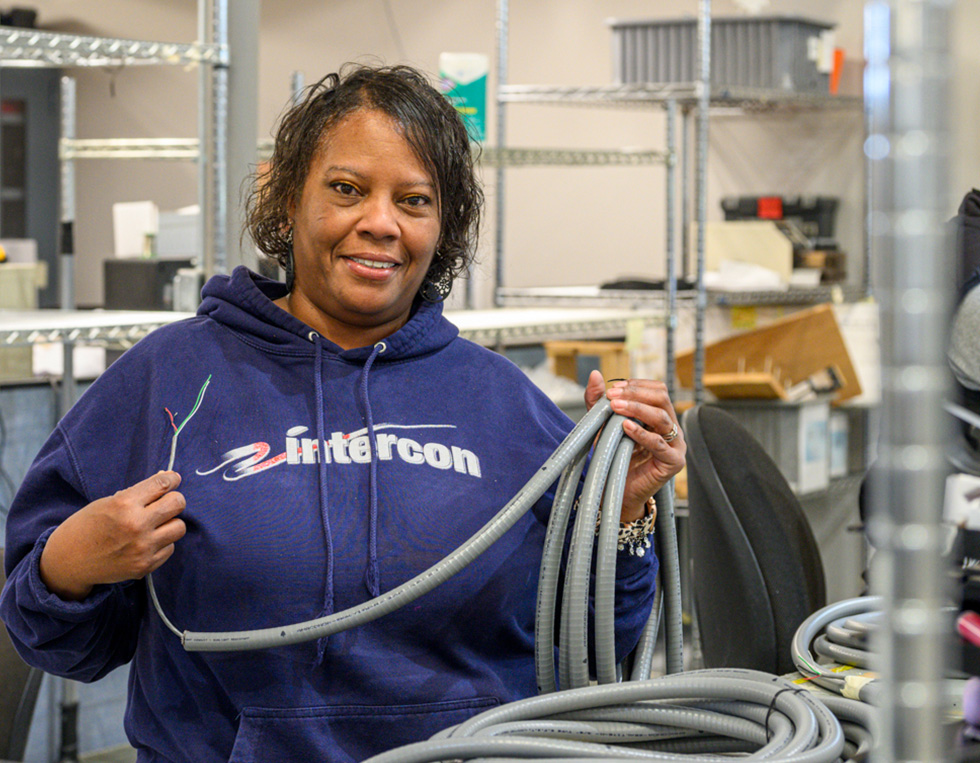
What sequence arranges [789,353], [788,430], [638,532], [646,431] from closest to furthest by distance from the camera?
[646,431] → [638,532] → [788,430] → [789,353]

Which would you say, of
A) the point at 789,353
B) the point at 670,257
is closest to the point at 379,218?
the point at 670,257

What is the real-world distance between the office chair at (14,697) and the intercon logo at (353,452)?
0.45 metres

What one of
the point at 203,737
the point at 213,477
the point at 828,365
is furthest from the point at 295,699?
the point at 828,365

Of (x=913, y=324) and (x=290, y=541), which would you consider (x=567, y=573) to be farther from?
(x=913, y=324)

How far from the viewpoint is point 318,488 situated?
1.28 m

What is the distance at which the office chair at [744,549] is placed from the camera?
1.77 metres

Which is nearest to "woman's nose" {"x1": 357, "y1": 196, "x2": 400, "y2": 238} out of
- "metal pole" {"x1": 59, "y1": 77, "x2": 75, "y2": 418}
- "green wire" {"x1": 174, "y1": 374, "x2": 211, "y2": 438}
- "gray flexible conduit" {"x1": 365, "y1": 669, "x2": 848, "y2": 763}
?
"green wire" {"x1": 174, "y1": 374, "x2": 211, "y2": 438}

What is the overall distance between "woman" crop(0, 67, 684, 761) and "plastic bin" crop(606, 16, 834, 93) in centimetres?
266

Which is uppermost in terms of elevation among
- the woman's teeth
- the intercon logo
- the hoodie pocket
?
the woman's teeth

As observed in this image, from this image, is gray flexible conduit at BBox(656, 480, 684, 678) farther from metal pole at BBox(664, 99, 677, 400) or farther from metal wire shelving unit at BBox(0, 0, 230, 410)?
metal pole at BBox(664, 99, 677, 400)

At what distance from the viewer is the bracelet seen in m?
1.32

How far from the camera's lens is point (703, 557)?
185 cm

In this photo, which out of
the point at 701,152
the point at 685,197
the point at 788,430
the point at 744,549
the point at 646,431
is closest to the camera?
the point at 646,431

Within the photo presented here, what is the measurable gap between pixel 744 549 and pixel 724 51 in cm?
267
